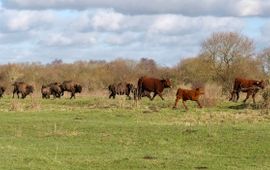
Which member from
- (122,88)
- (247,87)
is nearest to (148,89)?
(122,88)

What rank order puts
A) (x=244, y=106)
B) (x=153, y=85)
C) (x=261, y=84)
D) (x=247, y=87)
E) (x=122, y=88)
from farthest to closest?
(x=122, y=88), (x=153, y=85), (x=247, y=87), (x=261, y=84), (x=244, y=106)

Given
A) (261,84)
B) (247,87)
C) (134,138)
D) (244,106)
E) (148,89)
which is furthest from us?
(148,89)

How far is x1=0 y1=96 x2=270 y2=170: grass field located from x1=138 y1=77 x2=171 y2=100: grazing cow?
8014 mm

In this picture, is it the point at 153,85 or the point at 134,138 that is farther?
the point at 153,85

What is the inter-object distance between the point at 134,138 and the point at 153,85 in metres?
21.7

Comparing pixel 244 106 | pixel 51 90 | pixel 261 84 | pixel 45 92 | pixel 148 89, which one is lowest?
pixel 244 106

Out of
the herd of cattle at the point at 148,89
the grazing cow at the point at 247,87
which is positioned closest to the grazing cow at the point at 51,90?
the herd of cattle at the point at 148,89

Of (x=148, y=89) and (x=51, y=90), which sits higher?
(x=148, y=89)

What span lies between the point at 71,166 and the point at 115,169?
4.12 feet

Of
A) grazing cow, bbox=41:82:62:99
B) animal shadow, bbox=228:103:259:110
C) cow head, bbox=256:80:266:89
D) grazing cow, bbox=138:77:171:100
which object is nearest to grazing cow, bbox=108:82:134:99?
grazing cow, bbox=138:77:171:100

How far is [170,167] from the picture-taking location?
15328mm

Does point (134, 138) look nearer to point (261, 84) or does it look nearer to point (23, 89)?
point (261, 84)

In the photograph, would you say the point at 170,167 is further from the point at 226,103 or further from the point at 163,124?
the point at 226,103

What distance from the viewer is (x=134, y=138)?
21.3 m
